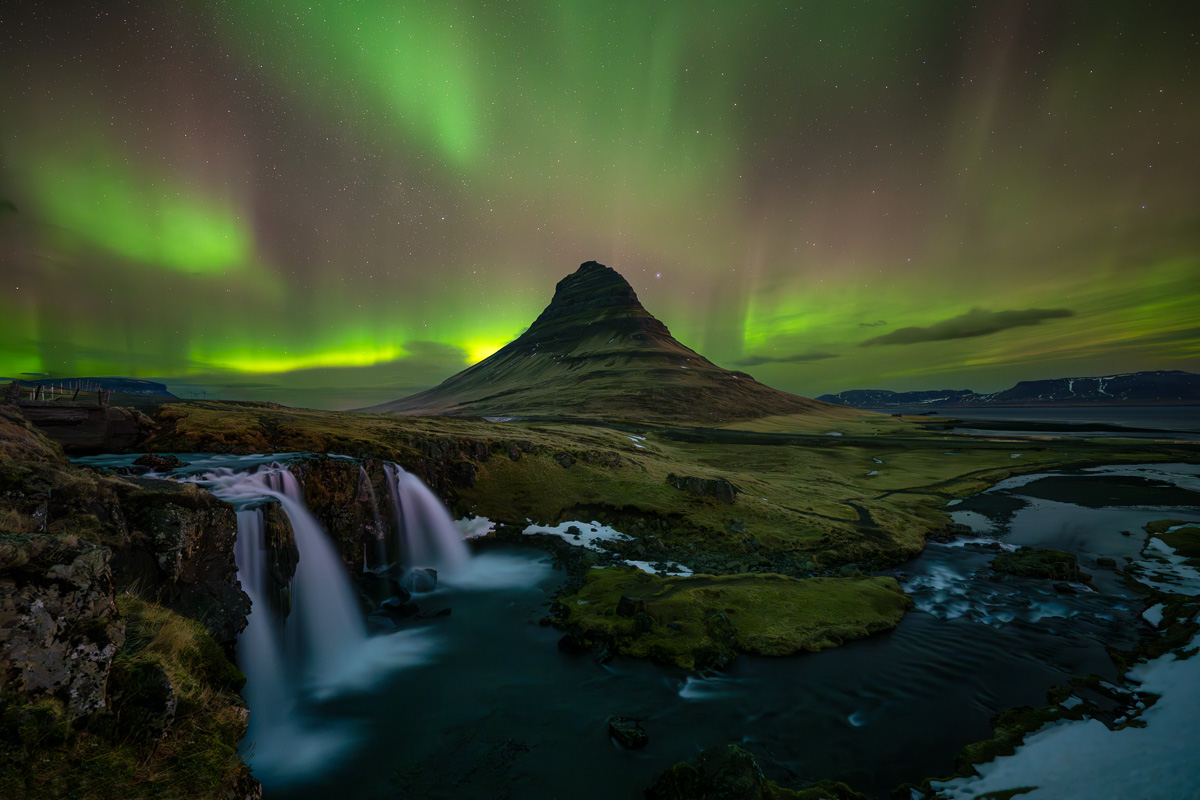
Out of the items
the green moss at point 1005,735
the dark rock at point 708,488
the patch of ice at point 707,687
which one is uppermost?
the dark rock at point 708,488

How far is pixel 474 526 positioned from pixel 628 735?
23187 millimetres

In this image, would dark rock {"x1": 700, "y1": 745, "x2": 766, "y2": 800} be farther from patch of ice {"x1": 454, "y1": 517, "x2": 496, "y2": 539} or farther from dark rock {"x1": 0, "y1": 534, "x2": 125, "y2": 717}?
patch of ice {"x1": 454, "y1": 517, "x2": 496, "y2": 539}

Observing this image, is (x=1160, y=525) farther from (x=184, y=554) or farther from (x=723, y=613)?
(x=184, y=554)

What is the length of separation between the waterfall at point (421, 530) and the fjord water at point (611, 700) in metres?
4.33

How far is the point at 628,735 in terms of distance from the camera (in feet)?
47.9

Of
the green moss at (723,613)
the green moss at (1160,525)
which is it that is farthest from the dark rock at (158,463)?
the green moss at (1160,525)

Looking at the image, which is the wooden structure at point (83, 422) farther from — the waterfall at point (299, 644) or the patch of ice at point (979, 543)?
the patch of ice at point (979, 543)

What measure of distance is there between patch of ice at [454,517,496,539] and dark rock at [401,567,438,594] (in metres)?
5.71

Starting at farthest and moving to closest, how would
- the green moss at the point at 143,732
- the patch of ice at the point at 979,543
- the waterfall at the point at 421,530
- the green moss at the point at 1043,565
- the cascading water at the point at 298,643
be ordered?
the patch of ice at the point at 979,543
the waterfall at the point at 421,530
the green moss at the point at 1043,565
the cascading water at the point at 298,643
the green moss at the point at 143,732

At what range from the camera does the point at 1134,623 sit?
22.2m

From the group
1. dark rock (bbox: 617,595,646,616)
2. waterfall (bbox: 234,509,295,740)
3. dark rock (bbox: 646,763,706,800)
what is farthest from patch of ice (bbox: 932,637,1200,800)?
waterfall (bbox: 234,509,295,740)

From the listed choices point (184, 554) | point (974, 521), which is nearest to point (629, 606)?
point (184, 554)

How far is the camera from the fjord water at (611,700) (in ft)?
44.7

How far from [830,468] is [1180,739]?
2863 inches
